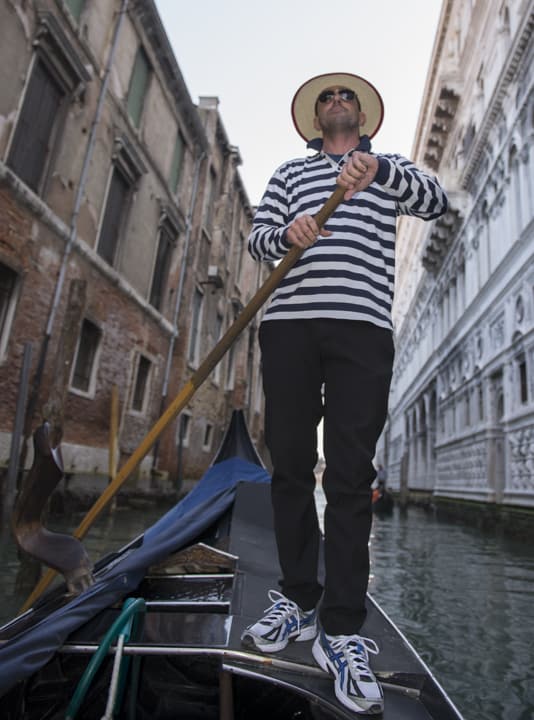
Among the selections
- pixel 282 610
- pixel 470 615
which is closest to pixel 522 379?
pixel 470 615

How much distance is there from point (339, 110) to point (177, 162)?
9.85m

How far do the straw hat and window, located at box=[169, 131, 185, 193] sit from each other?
937cm

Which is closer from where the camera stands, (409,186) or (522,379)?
(409,186)

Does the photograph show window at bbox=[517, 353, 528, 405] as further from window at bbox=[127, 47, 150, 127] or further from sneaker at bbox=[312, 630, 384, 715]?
sneaker at bbox=[312, 630, 384, 715]

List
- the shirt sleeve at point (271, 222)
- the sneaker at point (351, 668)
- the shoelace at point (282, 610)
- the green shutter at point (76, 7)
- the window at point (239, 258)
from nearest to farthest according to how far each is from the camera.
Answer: the sneaker at point (351, 668) < the shoelace at point (282, 610) < the shirt sleeve at point (271, 222) < the green shutter at point (76, 7) < the window at point (239, 258)

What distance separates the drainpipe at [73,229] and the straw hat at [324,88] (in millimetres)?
4870

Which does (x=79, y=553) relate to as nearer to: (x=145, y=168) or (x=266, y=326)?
(x=266, y=326)

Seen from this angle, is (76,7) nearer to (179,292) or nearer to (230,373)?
(179,292)

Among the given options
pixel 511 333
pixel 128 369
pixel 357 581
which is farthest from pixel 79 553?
pixel 511 333

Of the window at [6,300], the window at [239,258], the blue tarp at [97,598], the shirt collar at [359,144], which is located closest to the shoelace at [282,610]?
the blue tarp at [97,598]

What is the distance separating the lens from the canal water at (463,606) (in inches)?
72.1

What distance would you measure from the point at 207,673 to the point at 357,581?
463 mm

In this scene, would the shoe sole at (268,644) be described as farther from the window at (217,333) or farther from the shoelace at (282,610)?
the window at (217,333)

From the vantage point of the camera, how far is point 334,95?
1.56m
